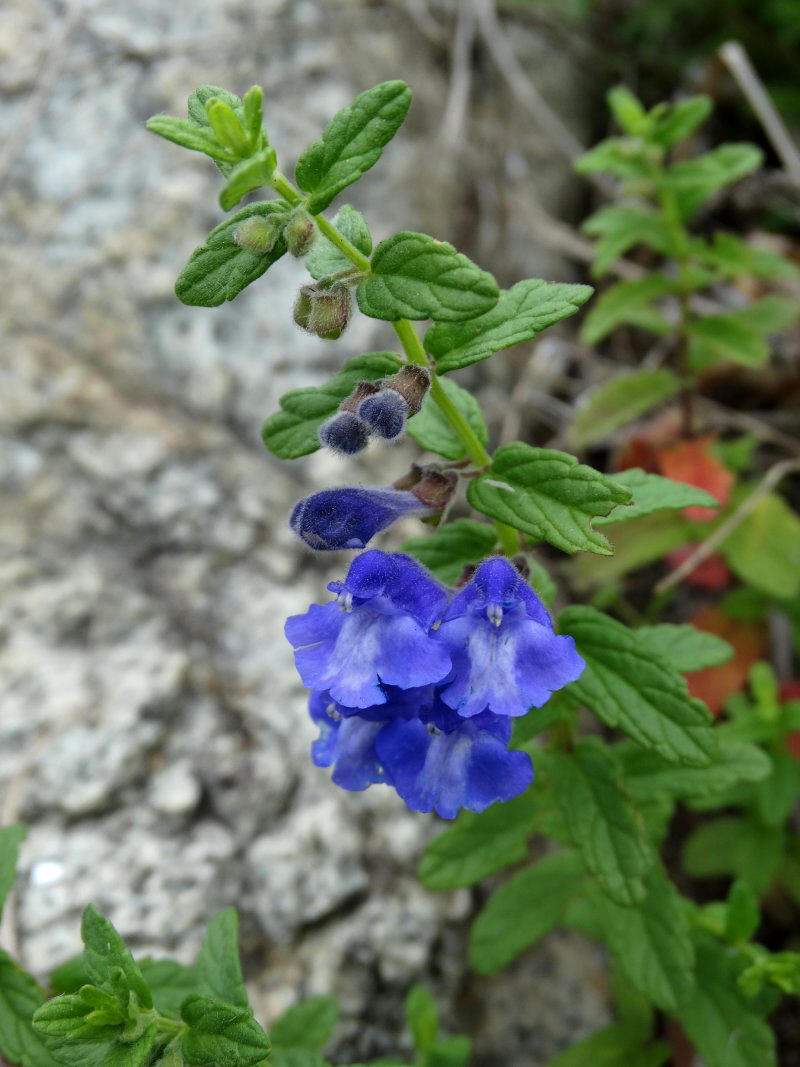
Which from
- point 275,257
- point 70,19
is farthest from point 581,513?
point 70,19

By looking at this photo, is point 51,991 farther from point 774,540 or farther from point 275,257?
point 774,540

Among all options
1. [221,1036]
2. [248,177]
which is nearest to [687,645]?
[221,1036]

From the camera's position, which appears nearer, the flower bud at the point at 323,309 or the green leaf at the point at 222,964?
the flower bud at the point at 323,309

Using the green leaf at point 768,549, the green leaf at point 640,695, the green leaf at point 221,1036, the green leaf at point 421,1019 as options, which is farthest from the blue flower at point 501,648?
the green leaf at point 768,549

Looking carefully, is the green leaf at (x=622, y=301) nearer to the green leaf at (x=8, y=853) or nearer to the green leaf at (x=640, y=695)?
the green leaf at (x=640, y=695)

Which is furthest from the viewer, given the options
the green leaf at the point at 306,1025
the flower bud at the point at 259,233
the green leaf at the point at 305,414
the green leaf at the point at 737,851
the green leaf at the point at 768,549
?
the green leaf at the point at 768,549

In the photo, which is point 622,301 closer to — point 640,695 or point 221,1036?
point 640,695

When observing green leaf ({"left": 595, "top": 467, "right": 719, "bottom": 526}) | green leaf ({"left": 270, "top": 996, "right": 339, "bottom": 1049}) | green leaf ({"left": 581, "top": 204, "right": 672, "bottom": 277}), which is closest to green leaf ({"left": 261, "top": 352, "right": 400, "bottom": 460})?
green leaf ({"left": 595, "top": 467, "right": 719, "bottom": 526})
